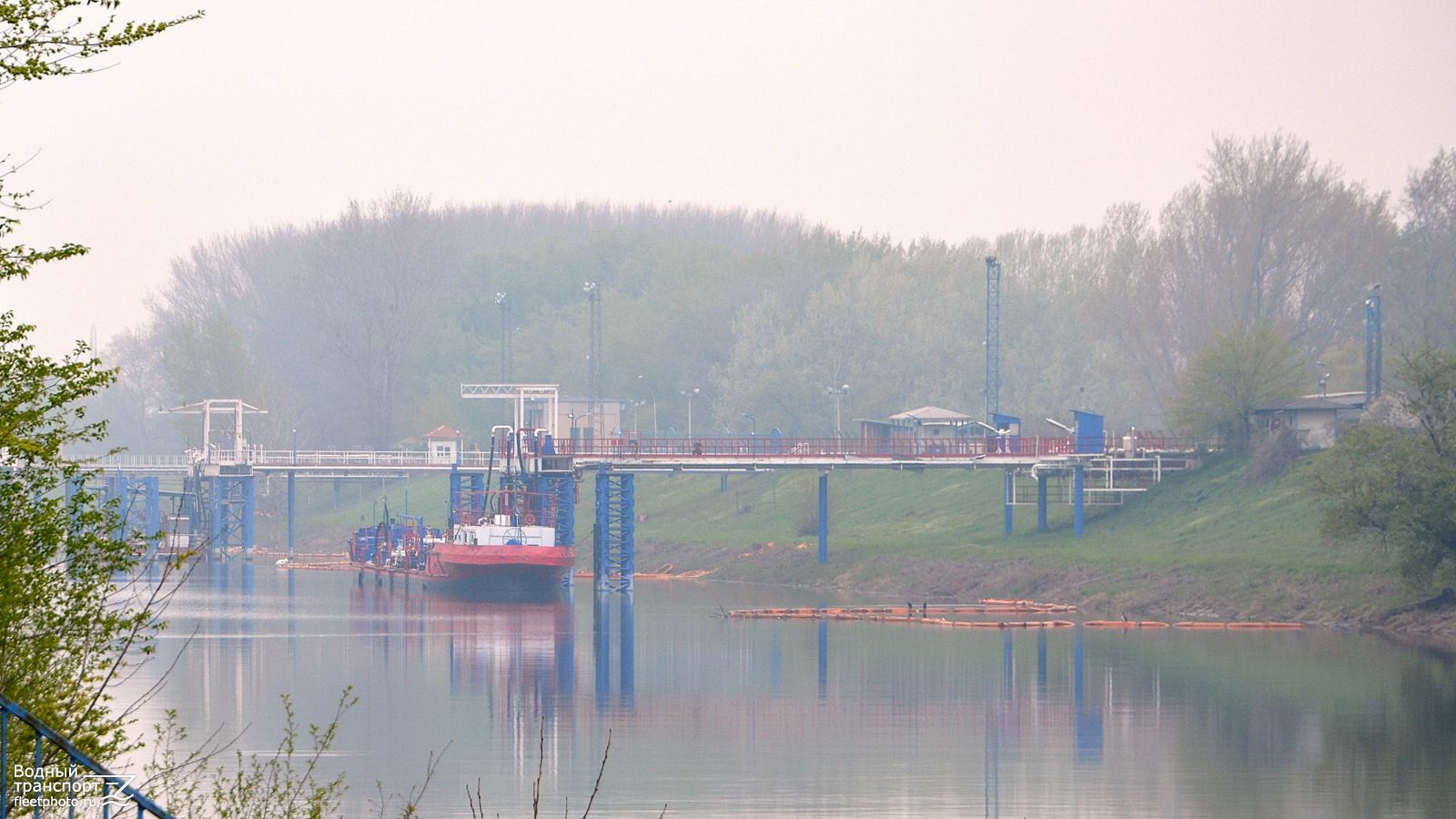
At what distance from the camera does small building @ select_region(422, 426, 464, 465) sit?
10924 cm

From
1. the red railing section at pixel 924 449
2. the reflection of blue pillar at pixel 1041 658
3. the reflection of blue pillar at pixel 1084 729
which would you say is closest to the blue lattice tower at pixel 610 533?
the red railing section at pixel 924 449

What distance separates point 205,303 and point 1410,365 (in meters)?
122

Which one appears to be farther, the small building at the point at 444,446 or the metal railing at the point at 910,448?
the small building at the point at 444,446

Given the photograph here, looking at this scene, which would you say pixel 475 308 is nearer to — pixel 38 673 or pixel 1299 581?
pixel 1299 581

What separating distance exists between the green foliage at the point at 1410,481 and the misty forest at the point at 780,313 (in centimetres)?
2342

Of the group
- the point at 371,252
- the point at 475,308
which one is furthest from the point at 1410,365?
the point at 475,308

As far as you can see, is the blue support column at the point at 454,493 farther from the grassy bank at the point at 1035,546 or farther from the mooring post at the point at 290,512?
the mooring post at the point at 290,512

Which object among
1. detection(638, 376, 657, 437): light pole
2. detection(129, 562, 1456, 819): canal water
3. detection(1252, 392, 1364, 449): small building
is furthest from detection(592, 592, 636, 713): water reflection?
detection(638, 376, 657, 437): light pole

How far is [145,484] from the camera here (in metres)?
120

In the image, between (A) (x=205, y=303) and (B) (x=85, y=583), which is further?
(A) (x=205, y=303)

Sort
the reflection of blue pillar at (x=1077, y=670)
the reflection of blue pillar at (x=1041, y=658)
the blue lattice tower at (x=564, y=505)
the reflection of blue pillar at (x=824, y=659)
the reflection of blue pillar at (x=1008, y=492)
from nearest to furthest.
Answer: the reflection of blue pillar at (x=1077, y=670), the reflection of blue pillar at (x=824, y=659), the reflection of blue pillar at (x=1041, y=658), the reflection of blue pillar at (x=1008, y=492), the blue lattice tower at (x=564, y=505)

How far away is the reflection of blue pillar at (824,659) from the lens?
159ft

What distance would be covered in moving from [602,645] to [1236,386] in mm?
37989

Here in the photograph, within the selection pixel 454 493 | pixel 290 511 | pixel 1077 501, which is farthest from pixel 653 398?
pixel 1077 501
